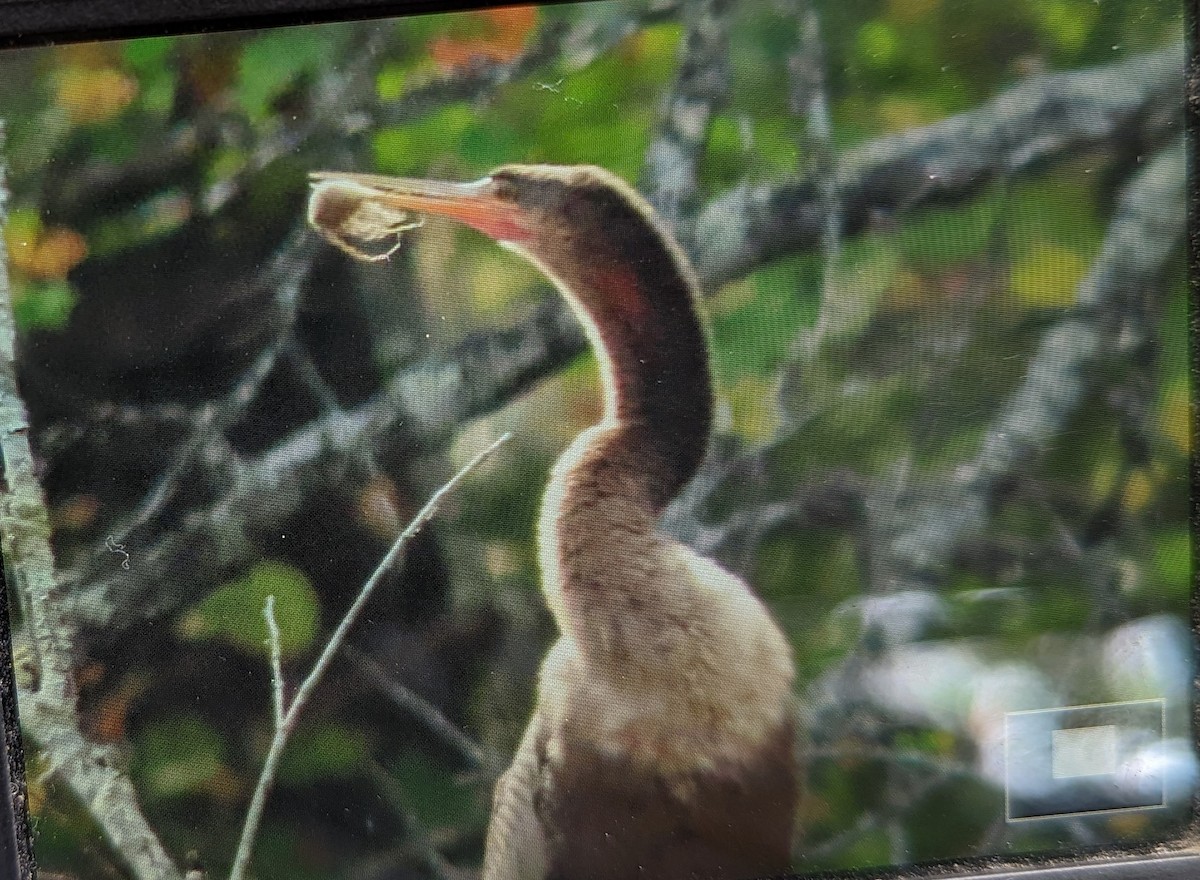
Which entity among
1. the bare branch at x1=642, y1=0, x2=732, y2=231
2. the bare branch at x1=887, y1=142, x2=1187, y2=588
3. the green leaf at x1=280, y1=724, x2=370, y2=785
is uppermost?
the bare branch at x1=642, y1=0, x2=732, y2=231

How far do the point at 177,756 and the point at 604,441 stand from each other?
653 mm

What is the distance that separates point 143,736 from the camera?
1.06 metres

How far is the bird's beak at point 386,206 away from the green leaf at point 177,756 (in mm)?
613

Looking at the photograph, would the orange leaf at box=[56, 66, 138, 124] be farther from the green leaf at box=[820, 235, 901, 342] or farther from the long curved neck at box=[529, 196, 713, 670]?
the green leaf at box=[820, 235, 901, 342]

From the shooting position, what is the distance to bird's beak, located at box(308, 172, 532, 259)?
1.01 meters

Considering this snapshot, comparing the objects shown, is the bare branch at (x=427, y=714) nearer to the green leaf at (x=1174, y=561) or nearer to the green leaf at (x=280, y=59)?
the green leaf at (x=280, y=59)

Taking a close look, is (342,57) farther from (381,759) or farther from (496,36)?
(381,759)

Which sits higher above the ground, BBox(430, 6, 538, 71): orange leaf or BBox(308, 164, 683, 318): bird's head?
BBox(430, 6, 538, 71): orange leaf

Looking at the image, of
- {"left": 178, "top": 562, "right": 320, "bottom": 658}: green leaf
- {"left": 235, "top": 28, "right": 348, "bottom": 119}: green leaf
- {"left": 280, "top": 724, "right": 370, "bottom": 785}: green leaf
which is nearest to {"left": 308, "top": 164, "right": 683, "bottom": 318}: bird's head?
{"left": 235, "top": 28, "right": 348, "bottom": 119}: green leaf

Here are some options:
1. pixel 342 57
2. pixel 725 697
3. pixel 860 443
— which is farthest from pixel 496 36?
pixel 725 697

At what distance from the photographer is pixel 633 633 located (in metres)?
1.06

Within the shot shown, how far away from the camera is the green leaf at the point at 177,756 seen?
1062mm

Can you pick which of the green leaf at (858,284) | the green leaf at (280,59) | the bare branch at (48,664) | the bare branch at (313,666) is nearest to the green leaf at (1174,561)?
the green leaf at (858,284)

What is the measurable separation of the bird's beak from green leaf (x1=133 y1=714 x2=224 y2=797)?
2.01ft
